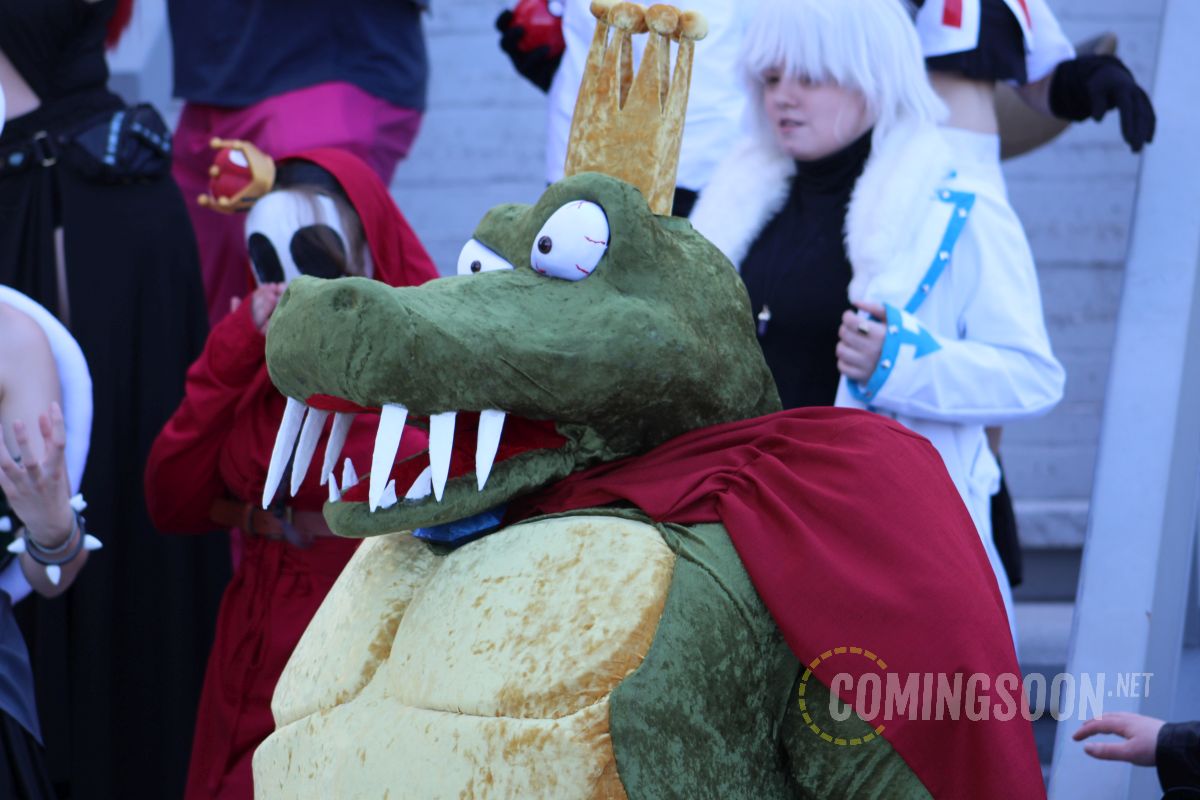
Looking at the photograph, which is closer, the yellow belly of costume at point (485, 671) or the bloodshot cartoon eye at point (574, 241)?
the yellow belly of costume at point (485, 671)

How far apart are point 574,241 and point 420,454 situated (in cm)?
30

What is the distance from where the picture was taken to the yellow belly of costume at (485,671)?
1671 mm

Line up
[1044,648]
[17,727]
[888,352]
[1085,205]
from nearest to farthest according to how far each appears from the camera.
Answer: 1. [17,727]
2. [888,352]
3. [1044,648]
4. [1085,205]

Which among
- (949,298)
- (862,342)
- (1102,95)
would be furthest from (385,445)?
(1102,95)

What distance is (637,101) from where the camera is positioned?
1.97 m

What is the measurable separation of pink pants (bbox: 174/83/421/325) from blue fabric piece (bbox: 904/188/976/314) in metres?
1.58

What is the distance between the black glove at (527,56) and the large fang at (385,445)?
2488mm

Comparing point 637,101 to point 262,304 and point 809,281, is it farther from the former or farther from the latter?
point 262,304

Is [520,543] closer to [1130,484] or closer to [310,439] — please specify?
[310,439]

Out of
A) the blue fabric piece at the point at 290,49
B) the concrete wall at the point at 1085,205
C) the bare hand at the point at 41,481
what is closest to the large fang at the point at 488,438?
the bare hand at the point at 41,481

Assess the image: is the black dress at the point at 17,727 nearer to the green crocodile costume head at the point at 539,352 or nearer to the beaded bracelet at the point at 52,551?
the beaded bracelet at the point at 52,551

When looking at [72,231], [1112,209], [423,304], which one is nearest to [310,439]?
[423,304]

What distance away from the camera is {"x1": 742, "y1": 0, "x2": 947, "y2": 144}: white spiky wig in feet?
9.53

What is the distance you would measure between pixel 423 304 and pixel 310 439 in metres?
0.22
